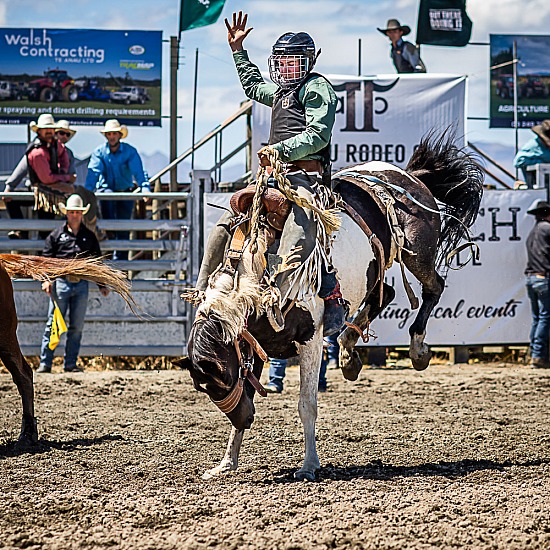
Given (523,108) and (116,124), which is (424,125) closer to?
(116,124)

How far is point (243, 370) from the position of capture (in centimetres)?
502

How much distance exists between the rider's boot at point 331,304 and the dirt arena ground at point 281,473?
815 mm

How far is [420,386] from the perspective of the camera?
957 cm

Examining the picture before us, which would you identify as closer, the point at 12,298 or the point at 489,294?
the point at 12,298

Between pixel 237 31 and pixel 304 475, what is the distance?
2.71 meters

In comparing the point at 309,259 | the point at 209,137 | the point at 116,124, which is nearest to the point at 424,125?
the point at 209,137

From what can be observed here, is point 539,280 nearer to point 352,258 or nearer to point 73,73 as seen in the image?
point 352,258

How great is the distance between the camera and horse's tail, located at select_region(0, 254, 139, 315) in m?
6.68

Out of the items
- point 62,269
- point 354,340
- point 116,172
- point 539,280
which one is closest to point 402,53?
point 539,280

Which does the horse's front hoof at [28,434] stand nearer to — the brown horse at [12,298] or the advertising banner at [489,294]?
the brown horse at [12,298]

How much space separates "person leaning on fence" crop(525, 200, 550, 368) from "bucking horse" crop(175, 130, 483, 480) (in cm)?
448

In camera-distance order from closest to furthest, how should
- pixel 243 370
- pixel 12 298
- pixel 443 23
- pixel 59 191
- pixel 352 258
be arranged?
pixel 243 370 < pixel 352 258 < pixel 12 298 < pixel 59 191 < pixel 443 23

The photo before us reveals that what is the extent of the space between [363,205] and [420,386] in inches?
153

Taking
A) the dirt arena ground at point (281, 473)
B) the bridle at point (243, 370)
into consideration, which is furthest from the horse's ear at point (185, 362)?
the dirt arena ground at point (281, 473)
